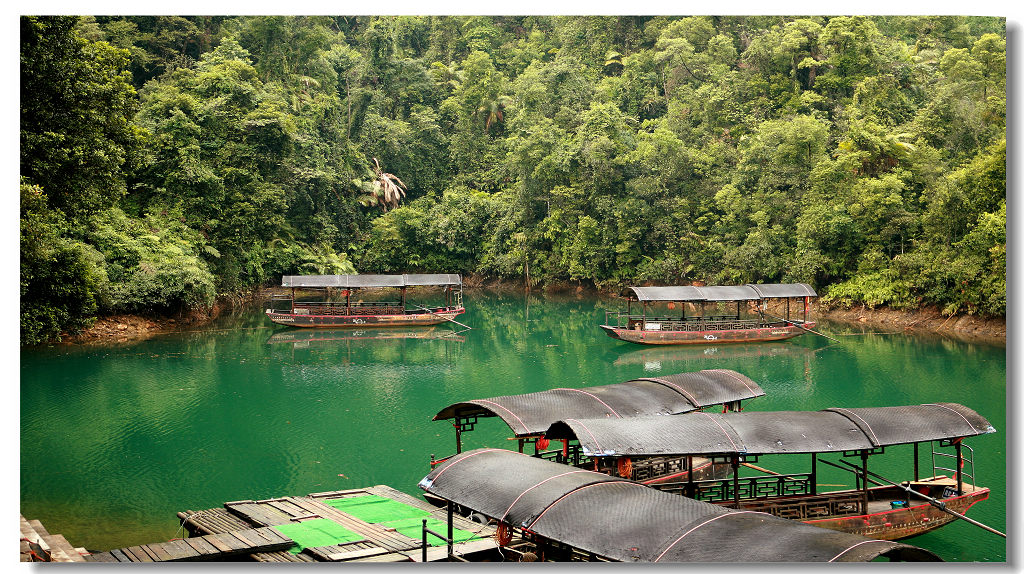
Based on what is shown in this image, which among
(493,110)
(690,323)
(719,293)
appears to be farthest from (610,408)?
(493,110)

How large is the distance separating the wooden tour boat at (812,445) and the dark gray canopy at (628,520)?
76 centimetres

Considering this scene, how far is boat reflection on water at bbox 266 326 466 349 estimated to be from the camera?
20156 mm

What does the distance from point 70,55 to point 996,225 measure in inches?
676

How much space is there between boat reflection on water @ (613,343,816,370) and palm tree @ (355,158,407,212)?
60.8ft

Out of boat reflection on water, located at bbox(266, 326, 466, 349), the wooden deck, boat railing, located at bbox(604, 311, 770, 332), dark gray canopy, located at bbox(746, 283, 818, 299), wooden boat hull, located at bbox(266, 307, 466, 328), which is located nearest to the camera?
the wooden deck

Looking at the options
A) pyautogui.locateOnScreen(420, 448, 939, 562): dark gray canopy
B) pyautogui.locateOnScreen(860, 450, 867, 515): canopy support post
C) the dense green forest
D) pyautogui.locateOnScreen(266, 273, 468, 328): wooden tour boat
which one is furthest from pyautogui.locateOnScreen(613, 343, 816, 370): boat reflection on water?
pyautogui.locateOnScreen(420, 448, 939, 562): dark gray canopy

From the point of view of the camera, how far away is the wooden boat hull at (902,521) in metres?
6.86

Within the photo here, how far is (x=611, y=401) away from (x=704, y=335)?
1146 centimetres

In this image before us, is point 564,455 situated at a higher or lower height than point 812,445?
lower

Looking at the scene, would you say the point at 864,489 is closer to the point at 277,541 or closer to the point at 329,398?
the point at 277,541

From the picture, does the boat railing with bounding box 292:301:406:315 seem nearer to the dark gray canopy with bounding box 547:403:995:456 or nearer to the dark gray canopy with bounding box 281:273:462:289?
the dark gray canopy with bounding box 281:273:462:289

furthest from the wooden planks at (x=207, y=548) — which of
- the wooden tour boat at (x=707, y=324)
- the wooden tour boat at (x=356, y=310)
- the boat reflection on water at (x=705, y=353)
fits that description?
the wooden tour boat at (x=356, y=310)

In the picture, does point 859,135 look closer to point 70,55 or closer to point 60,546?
point 70,55

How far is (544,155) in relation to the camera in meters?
30.6
